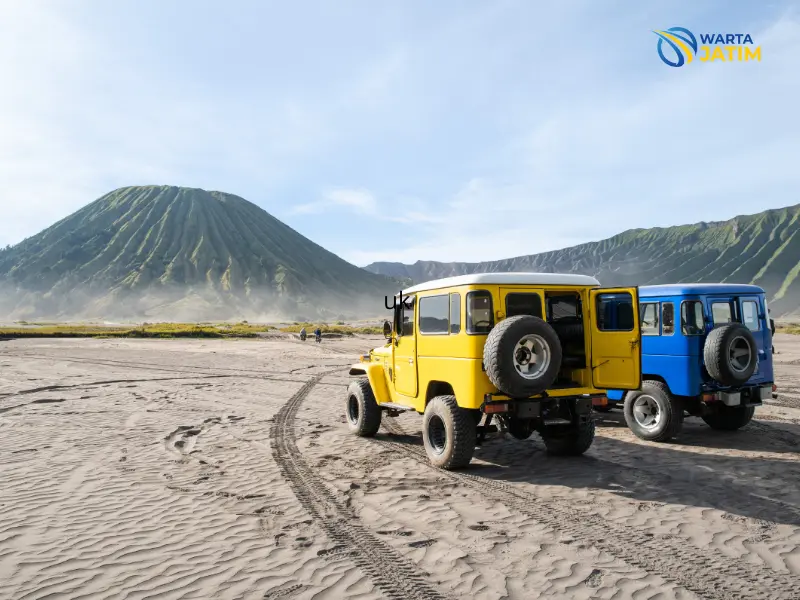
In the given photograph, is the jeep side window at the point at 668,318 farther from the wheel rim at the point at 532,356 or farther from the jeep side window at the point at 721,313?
the wheel rim at the point at 532,356

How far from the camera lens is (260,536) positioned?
5.35 m

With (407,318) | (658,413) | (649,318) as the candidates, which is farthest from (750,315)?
(407,318)

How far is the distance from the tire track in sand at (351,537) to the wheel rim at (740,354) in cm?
656

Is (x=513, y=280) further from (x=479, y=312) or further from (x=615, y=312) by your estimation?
(x=615, y=312)

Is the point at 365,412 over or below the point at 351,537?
over

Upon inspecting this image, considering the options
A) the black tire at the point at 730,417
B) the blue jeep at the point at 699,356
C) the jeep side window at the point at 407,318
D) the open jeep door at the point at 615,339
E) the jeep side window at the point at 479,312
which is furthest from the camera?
the black tire at the point at 730,417

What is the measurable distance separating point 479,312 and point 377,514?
8.97ft

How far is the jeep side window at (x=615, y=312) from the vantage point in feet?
24.5

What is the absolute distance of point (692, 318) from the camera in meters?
9.12

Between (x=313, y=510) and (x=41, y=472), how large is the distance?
4019 mm

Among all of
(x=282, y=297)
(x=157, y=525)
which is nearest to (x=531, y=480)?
(x=157, y=525)

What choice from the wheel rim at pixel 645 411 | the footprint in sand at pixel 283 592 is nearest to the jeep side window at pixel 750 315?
the wheel rim at pixel 645 411

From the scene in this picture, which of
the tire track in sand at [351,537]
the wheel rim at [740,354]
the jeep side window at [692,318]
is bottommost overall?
the tire track in sand at [351,537]

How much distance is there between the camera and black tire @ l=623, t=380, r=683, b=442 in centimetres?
908
